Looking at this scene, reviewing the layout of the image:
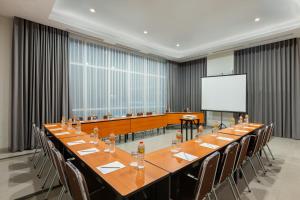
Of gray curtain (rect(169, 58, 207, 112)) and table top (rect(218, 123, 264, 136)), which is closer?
table top (rect(218, 123, 264, 136))

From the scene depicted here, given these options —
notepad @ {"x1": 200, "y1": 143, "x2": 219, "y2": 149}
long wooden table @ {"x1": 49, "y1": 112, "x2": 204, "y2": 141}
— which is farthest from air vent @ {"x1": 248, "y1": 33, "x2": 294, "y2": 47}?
notepad @ {"x1": 200, "y1": 143, "x2": 219, "y2": 149}

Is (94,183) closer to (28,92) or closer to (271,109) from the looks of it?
(28,92)

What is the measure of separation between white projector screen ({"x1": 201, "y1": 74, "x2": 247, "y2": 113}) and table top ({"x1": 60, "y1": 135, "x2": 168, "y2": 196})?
5.35 meters

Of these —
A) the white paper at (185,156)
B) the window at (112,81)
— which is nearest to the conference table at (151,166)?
the white paper at (185,156)

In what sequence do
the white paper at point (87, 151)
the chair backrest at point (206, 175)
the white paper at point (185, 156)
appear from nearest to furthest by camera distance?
the chair backrest at point (206, 175), the white paper at point (185, 156), the white paper at point (87, 151)

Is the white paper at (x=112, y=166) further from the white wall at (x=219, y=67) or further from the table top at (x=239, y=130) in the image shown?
the white wall at (x=219, y=67)

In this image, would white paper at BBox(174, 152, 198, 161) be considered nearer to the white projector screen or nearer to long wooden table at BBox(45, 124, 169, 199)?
long wooden table at BBox(45, 124, 169, 199)

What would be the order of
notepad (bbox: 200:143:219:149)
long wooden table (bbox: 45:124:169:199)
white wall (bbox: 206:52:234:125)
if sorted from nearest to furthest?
long wooden table (bbox: 45:124:169:199) < notepad (bbox: 200:143:219:149) < white wall (bbox: 206:52:234:125)

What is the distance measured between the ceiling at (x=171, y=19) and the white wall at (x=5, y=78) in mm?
374

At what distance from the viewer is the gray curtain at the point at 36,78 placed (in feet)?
13.0

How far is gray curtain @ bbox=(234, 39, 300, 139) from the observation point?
516 centimetres

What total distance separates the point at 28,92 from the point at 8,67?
78 cm

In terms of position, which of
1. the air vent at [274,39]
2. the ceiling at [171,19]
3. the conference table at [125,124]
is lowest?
the conference table at [125,124]

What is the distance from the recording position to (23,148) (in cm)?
402
